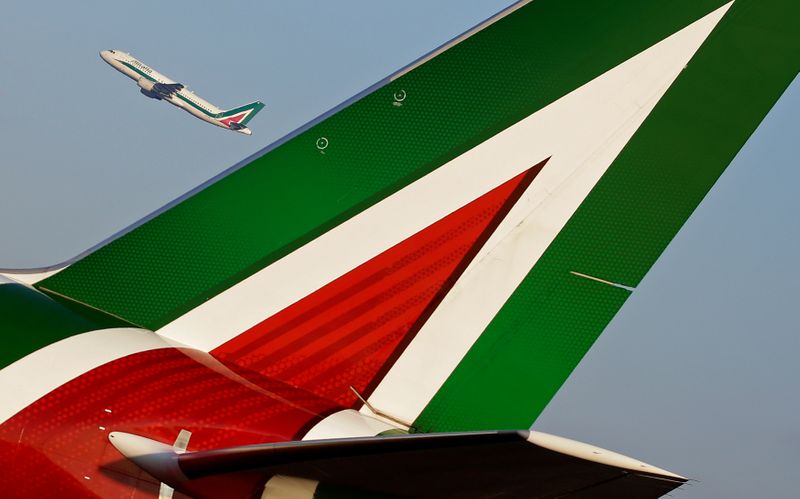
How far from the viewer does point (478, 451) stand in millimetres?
5359

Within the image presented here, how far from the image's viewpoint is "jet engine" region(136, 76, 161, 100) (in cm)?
10031

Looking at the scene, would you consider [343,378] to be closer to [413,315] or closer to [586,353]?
[413,315]

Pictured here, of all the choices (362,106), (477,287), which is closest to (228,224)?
(362,106)

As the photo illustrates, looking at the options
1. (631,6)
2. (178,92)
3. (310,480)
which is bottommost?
(310,480)

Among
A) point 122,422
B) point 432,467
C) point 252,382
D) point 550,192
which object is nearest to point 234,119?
point 550,192

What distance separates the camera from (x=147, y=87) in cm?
10094

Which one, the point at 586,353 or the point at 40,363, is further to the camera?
the point at 586,353

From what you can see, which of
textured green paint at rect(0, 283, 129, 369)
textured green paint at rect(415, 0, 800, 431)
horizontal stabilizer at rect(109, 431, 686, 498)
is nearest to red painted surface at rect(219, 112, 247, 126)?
textured green paint at rect(0, 283, 129, 369)

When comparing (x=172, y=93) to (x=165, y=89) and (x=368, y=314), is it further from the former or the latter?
(x=368, y=314)

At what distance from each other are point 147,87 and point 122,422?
9785cm

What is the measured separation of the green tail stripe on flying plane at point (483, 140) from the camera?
8.36 m

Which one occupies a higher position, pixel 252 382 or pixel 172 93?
pixel 172 93

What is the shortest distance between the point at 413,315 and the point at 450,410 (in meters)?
0.83

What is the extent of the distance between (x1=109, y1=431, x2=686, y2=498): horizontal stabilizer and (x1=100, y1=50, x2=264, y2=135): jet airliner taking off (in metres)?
97.0
